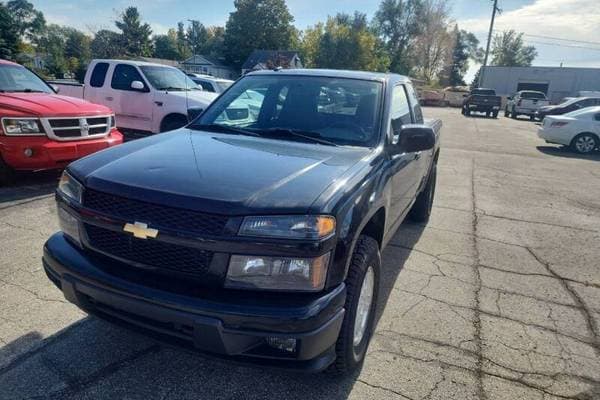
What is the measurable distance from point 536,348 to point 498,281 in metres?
1.10

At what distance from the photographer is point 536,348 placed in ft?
9.48

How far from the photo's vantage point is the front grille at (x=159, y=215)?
73.8 inches

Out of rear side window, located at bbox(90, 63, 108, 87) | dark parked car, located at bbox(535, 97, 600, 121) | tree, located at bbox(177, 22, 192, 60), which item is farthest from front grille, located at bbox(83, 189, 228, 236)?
tree, located at bbox(177, 22, 192, 60)

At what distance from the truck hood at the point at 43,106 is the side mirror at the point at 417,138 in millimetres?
4941

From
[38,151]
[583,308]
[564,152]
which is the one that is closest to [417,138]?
[583,308]

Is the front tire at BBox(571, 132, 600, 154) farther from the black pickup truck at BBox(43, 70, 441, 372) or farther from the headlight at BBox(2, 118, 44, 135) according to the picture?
the headlight at BBox(2, 118, 44, 135)

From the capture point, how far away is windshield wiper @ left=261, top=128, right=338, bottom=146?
9.59 ft

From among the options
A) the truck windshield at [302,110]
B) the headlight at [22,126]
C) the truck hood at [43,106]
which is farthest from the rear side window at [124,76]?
the truck windshield at [302,110]

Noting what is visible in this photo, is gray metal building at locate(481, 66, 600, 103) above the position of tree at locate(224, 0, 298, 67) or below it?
below

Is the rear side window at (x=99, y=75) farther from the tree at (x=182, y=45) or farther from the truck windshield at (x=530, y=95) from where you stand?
the tree at (x=182, y=45)

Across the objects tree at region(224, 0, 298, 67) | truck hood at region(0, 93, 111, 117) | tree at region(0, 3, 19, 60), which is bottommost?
truck hood at region(0, 93, 111, 117)

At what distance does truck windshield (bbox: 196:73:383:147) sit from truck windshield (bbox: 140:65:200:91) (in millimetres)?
5497

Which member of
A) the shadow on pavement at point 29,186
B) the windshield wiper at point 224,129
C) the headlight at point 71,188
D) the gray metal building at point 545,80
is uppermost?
the gray metal building at point 545,80

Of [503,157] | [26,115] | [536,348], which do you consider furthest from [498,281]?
[503,157]
